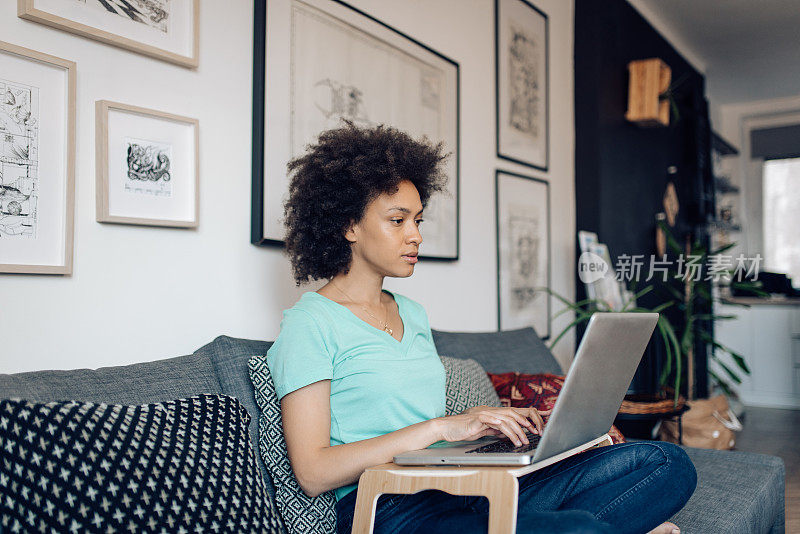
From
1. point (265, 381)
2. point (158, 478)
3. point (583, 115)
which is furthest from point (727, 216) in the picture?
point (158, 478)

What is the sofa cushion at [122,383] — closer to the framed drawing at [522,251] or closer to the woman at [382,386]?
the woman at [382,386]

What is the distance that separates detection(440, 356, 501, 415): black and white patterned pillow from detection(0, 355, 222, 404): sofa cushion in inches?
24.9

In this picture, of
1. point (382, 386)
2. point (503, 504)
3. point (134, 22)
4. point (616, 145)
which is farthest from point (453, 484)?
point (616, 145)

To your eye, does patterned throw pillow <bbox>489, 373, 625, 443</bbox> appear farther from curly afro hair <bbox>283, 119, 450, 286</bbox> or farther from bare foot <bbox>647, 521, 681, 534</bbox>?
curly afro hair <bbox>283, 119, 450, 286</bbox>

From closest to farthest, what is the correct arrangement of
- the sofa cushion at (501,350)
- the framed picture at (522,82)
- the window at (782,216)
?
A: 1. the sofa cushion at (501,350)
2. the framed picture at (522,82)
3. the window at (782,216)

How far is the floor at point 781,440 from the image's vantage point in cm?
293

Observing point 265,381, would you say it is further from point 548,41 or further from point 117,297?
point 548,41

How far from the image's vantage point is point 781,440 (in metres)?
4.23

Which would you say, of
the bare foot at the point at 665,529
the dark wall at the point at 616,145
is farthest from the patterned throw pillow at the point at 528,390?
the dark wall at the point at 616,145

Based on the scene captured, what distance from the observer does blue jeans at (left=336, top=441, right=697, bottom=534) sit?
1.25 meters

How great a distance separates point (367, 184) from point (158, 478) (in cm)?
77

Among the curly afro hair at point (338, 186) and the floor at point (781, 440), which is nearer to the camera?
the curly afro hair at point (338, 186)

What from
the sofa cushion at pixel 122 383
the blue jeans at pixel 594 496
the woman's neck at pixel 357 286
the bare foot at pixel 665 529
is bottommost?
the bare foot at pixel 665 529

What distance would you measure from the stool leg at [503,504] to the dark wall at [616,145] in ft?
8.93
